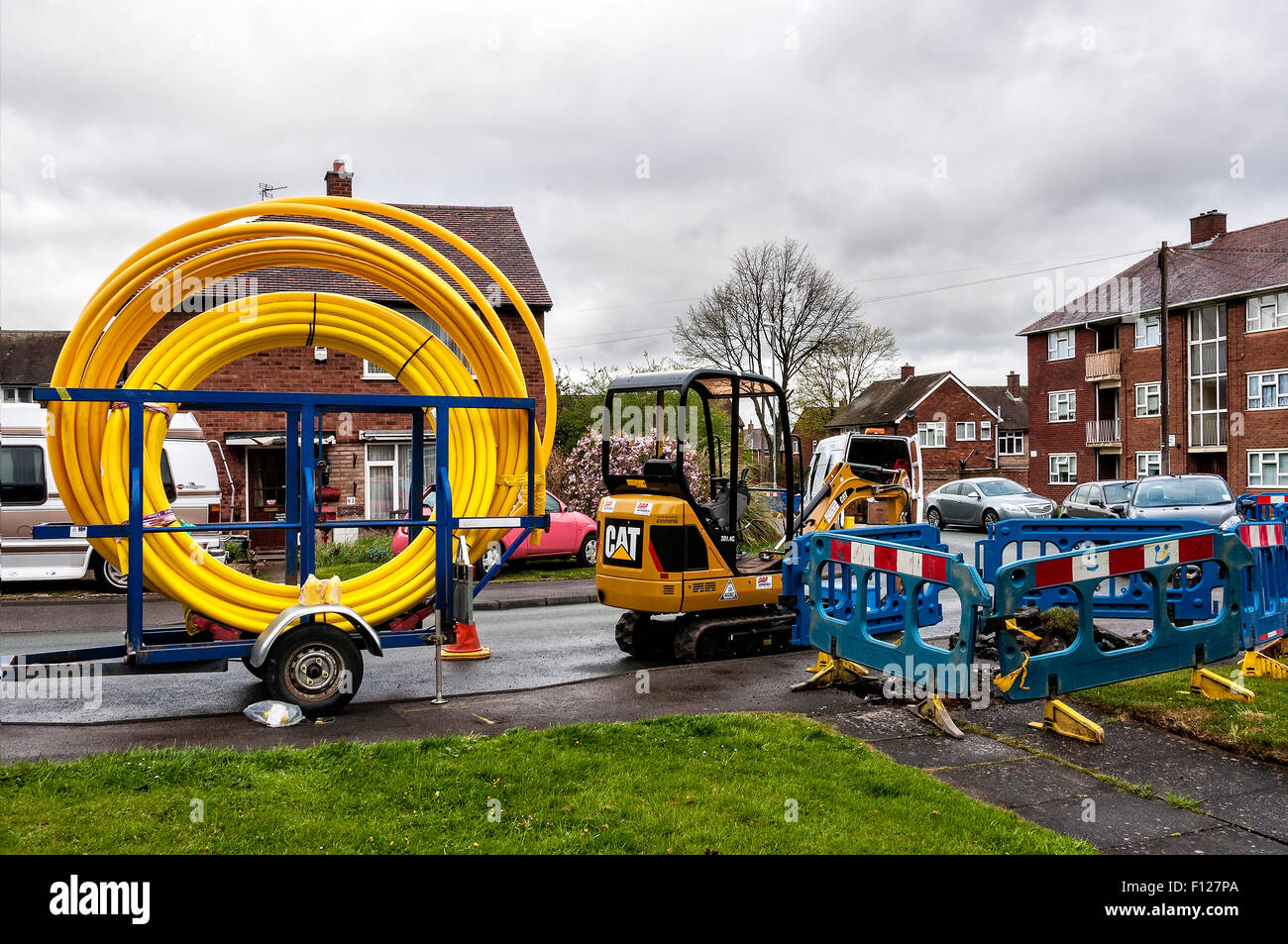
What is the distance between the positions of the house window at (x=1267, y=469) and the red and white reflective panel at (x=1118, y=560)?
3678 cm

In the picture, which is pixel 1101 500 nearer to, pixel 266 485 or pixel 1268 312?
pixel 266 485

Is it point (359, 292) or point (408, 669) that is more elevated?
point (359, 292)

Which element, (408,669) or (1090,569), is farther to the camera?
(408,669)

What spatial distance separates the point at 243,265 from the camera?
779 centimetres

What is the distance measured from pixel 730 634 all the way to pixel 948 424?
58.8m

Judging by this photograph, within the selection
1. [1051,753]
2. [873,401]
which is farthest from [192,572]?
[873,401]

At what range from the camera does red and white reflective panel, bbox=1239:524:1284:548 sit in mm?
7664

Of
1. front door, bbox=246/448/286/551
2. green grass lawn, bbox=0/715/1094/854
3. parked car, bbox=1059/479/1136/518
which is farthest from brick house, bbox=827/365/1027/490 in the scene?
green grass lawn, bbox=0/715/1094/854

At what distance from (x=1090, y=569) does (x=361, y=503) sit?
1947cm

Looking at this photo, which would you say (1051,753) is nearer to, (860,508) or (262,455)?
(860,508)

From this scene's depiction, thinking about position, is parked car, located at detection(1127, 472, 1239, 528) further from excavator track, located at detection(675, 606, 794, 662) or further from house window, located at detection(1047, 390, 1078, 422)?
house window, located at detection(1047, 390, 1078, 422)

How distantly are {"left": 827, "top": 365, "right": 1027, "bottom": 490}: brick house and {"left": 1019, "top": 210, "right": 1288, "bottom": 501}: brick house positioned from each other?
32.8 feet

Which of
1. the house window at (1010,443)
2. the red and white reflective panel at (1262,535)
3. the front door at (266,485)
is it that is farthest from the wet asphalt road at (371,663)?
the house window at (1010,443)

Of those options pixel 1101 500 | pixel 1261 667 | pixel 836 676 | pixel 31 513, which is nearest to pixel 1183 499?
pixel 1101 500
